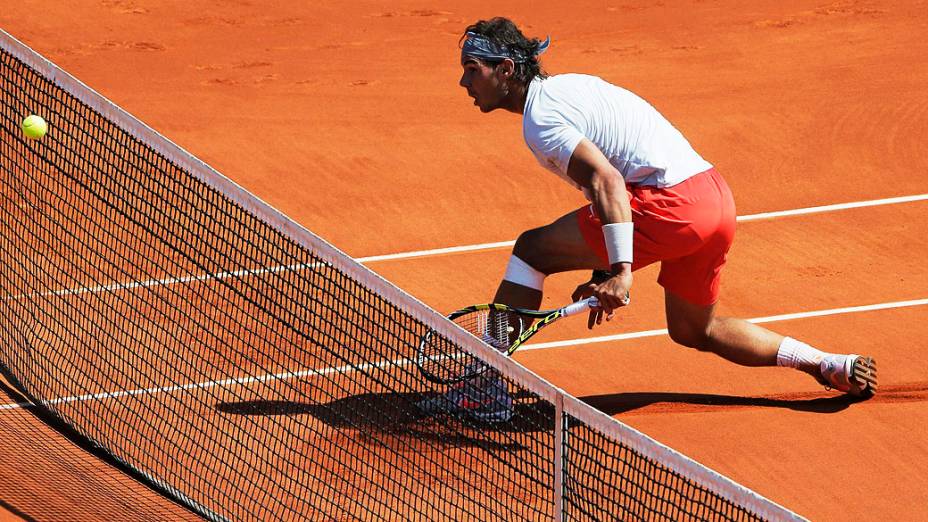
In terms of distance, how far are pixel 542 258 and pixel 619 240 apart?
0.75m

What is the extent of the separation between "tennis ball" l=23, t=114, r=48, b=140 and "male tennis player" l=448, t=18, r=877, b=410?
2.23 meters

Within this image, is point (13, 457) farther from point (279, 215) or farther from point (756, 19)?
point (756, 19)

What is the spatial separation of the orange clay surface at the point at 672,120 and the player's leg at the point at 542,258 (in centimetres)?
79

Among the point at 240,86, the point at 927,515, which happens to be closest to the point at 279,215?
the point at 927,515

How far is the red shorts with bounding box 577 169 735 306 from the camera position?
5.80 metres

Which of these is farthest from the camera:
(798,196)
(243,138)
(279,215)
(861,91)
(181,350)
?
(861,91)

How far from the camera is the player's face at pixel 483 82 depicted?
5.70m

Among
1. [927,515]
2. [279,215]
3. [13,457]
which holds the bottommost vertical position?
[13,457]

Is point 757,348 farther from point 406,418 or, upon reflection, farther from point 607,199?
point 406,418

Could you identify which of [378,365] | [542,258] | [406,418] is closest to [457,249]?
[378,365]

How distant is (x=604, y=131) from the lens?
5.72 meters

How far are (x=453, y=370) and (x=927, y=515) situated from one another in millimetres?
2039

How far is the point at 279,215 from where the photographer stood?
16.3 ft

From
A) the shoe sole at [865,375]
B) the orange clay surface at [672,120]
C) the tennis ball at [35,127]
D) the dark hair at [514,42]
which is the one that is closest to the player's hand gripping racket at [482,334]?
the orange clay surface at [672,120]
